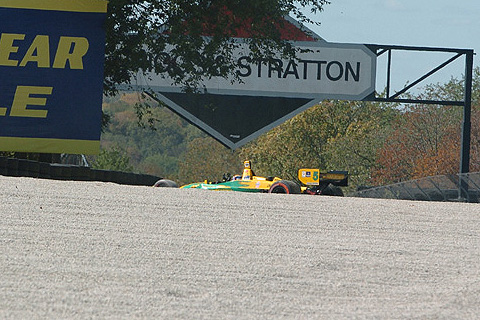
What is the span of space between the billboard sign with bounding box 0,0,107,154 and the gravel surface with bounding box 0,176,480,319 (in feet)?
24.4

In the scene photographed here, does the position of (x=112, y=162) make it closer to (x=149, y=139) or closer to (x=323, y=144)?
(x=323, y=144)

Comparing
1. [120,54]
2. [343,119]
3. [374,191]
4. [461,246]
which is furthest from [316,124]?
[461,246]

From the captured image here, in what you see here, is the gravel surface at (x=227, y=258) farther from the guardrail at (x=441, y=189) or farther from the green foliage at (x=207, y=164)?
the green foliage at (x=207, y=164)

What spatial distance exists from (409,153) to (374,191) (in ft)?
122

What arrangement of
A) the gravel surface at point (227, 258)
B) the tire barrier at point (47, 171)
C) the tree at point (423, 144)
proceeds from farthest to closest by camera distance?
1. the tree at point (423, 144)
2. the tire barrier at point (47, 171)
3. the gravel surface at point (227, 258)

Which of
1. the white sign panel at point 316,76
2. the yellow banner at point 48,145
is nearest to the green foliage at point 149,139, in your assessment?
the white sign panel at point 316,76

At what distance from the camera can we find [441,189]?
2484 centimetres

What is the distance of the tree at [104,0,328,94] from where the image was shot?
23312 mm

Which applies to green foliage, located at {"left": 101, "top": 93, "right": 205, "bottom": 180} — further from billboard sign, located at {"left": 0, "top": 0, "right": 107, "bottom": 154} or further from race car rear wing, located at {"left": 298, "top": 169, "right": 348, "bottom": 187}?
race car rear wing, located at {"left": 298, "top": 169, "right": 348, "bottom": 187}

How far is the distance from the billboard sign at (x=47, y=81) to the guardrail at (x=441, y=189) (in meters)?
8.54

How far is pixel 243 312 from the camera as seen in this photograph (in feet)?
21.6

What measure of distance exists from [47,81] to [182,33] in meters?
4.15

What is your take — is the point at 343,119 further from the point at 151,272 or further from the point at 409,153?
the point at 151,272

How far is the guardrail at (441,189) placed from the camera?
23.8 m
